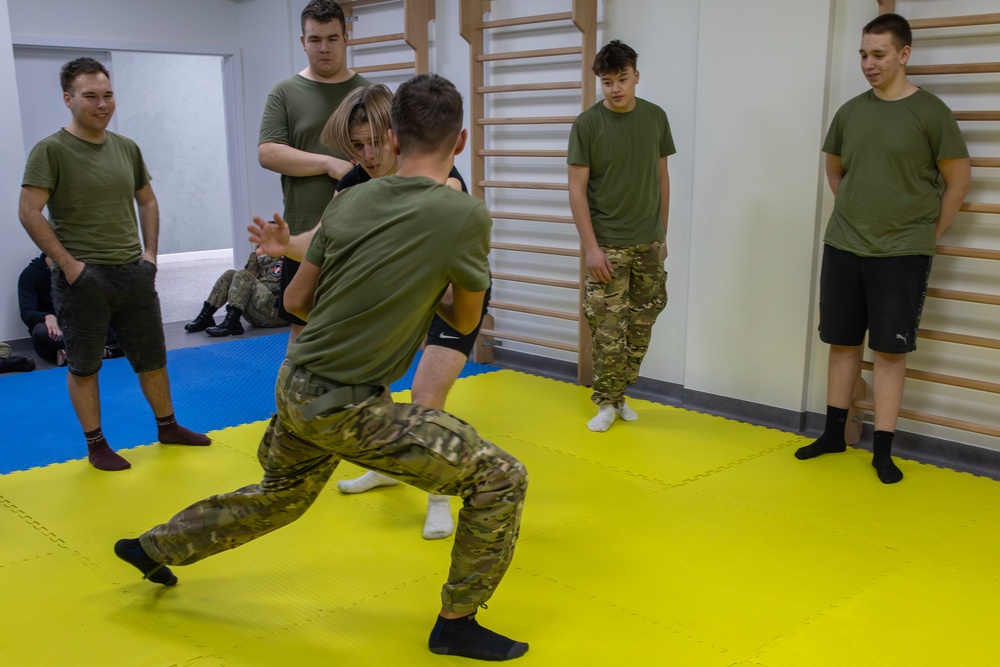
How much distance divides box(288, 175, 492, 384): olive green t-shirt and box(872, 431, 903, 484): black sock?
7.51ft

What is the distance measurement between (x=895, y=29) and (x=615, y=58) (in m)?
1.12

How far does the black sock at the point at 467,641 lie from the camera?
2229mm

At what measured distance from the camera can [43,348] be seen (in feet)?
18.0

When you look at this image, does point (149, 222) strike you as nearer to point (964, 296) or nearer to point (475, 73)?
point (475, 73)

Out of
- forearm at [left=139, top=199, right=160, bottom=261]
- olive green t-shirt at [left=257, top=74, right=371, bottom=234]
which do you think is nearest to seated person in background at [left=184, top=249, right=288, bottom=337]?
forearm at [left=139, top=199, right=160, bottom=261]

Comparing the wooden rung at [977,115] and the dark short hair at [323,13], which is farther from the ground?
the dark short hair at [323,13]

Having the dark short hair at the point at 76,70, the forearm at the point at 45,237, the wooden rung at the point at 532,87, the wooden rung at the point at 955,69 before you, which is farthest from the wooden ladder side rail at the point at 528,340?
the dark short hair at the point at 76,70

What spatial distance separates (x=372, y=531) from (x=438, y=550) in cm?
28

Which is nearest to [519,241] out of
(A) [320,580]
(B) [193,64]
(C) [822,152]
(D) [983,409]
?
(C) [822,152]

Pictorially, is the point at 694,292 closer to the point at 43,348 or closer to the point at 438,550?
the point at 438,550

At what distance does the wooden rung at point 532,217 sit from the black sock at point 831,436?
1.80 meters

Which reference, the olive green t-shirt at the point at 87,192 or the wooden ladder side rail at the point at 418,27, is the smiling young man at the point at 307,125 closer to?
the olive green t-shirt at the point at 87,192

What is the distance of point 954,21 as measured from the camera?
11.4ft

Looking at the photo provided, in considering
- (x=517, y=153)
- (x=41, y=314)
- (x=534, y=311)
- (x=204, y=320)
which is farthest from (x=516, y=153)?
(x=41, y=314)
